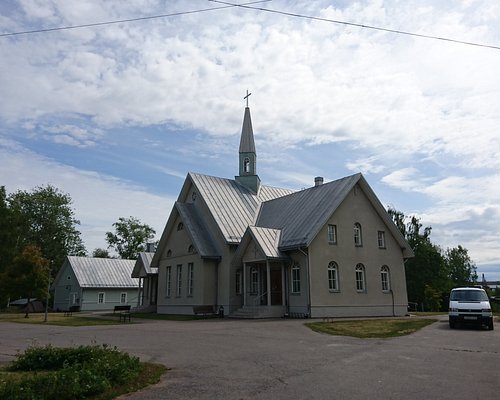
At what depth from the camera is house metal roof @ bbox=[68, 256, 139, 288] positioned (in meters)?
46.4

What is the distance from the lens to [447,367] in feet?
29.8

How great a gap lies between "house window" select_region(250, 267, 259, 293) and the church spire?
Answer: 28.1 feet

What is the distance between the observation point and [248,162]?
34594 millimetres

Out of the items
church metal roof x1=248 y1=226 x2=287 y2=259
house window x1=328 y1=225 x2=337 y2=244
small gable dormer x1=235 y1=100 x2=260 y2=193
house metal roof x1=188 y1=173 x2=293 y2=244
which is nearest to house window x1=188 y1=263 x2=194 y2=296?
house metal roof x1=188 y1=173 x2=293 y2=244

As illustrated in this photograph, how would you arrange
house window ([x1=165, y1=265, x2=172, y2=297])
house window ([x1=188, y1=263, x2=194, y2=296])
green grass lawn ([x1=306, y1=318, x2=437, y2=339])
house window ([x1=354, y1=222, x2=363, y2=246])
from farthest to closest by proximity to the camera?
house window ([x1=165, y1=265, x2=172, y2=297])
house window ([x1=188, y1=263, x2=194, y2=296])
house window ([x1=354, y1=222, x2=363, y2=246])
green grass lawn ([x1=306, y1=318, x2=437, y2=339])

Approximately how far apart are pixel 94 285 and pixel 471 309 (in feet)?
125

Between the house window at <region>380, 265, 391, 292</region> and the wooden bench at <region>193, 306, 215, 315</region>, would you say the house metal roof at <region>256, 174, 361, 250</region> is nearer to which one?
the house window at <region>380, 265, 391, 292</region>

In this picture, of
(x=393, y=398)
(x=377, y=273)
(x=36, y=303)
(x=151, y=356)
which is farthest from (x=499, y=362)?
(x=36, y=303)

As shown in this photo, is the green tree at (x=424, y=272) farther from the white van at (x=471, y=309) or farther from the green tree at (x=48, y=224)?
the green tree at (x=48, y=224)

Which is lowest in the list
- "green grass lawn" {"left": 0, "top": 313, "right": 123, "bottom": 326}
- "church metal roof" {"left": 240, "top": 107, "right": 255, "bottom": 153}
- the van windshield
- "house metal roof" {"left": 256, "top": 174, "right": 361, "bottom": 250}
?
Result: "green grass lawn" {"left": 0, "top": 313, "right": 123, "bottom": 326}

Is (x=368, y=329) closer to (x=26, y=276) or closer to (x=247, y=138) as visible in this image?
(x=247, y=138)

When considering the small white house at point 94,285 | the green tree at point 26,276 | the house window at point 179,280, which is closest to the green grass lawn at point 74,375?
the house window at point 179,280

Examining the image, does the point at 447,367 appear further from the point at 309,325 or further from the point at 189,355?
the point at 309,325

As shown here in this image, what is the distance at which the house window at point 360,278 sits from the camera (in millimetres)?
25875
